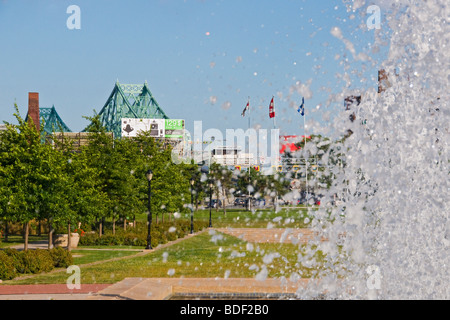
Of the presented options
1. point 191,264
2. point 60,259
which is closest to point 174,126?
point 60,259

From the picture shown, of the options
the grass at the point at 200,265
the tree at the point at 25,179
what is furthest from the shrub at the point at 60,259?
the tree at the point at 25,179

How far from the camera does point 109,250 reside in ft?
87.4

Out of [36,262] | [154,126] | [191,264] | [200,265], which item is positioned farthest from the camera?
[154,126]

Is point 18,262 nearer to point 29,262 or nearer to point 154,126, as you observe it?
point 29,262

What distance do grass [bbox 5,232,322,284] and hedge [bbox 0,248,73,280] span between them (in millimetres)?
677

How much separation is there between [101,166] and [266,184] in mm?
72038

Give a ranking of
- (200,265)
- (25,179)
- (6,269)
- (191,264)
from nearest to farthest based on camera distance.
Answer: (6,269)
(200,265)
(191,264)
(25,179)

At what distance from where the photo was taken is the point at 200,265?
19031 millimetres

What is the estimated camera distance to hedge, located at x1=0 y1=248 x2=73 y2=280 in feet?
54.2

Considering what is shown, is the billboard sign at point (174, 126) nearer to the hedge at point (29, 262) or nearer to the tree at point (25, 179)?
the tree at point (25, 179)

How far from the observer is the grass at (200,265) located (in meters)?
16.2

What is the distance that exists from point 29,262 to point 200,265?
5.45 metres
